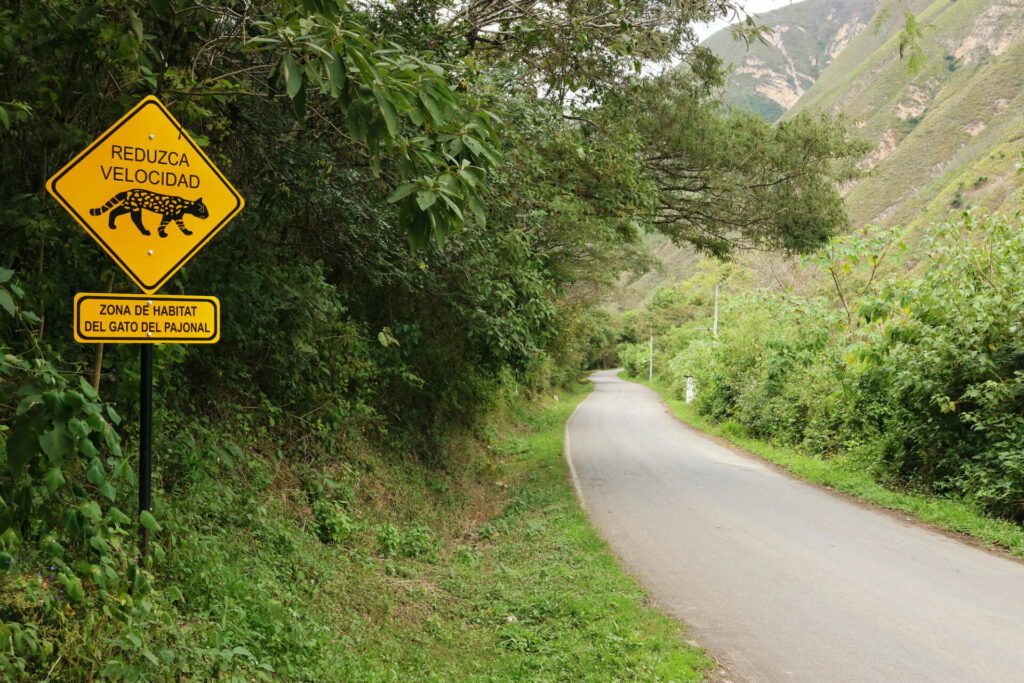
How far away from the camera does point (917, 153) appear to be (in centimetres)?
7850

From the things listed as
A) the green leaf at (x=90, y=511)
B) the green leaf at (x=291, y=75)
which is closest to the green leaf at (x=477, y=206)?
the green leaf at (x=291, y=75)

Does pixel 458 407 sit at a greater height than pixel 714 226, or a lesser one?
lesser

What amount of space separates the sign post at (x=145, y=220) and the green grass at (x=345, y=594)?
824mm

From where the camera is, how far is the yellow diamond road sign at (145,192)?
10.8 ft

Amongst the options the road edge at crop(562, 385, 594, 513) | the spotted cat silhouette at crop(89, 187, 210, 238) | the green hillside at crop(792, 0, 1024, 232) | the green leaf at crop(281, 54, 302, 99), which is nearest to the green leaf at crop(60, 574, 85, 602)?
the spotted cat silhouette at crop(89, 187, 210, 238)

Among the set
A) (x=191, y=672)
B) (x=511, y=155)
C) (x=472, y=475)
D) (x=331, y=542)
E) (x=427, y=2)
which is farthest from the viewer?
(x=472, y=475)

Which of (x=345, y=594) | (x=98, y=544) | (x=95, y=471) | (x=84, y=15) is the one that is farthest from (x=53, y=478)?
(x=345, y=594)

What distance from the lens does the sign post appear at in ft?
10.8

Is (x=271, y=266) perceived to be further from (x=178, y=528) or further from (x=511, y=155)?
(x=511, y=155)

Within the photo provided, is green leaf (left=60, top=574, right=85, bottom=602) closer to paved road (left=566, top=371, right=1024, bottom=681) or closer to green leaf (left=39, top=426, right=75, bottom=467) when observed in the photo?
green leaf (left=39, top=426, right=75, bottom=467)

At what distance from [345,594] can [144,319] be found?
3.50 metres

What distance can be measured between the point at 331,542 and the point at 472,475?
5690 millimetres

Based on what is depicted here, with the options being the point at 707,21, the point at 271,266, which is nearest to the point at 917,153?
the point at 707,21

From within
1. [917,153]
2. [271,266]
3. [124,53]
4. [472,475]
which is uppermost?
[917,153]
